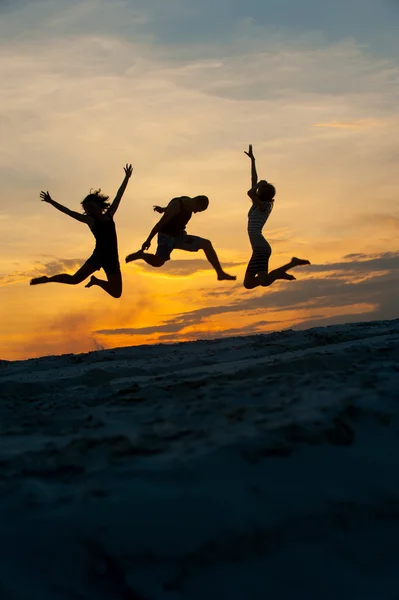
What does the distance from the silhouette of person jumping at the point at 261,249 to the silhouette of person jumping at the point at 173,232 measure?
710 mm

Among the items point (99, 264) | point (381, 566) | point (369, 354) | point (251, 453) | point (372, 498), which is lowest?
point (381, 566)

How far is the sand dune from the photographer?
2.42 m

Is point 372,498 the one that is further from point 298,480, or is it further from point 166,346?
point 166,346

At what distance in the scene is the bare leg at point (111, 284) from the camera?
8.34 metres

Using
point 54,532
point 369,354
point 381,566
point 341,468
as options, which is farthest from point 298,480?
point 369,354

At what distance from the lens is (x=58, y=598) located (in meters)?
2.32

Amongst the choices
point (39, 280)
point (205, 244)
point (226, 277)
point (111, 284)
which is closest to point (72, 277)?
point (39, 280)

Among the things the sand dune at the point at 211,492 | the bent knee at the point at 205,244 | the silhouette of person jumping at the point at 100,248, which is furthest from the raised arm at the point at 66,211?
the sand dune at the point at 211,492

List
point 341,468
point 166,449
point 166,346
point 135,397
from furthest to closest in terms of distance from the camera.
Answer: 1. point 166,346
2. point 135,397
3. point 166,449
4. point 341,468

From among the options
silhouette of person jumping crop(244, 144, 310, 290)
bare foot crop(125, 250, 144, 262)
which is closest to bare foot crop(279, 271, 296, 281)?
silhouette of person jumping crop(244, 144, 310, 290)

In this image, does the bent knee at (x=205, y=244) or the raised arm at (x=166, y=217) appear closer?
the raised arm at (x=166, y=217)

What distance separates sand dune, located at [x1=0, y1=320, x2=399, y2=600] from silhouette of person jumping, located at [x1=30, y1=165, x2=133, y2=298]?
3853 mm

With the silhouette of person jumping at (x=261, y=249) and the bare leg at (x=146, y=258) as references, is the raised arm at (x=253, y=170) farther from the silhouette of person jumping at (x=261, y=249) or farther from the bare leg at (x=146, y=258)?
the bare leg at (x=146, y=258)

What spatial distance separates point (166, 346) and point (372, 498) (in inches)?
216
